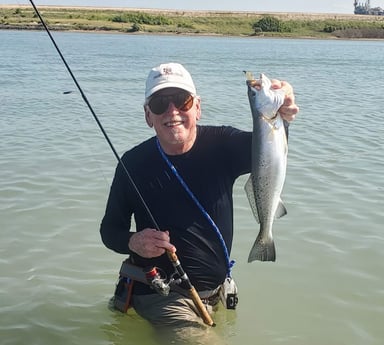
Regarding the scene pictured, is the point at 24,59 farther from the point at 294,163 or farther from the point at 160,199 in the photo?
the point at 160,199

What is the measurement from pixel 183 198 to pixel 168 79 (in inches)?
36.2

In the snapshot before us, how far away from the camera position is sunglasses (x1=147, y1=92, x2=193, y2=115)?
4473 mm

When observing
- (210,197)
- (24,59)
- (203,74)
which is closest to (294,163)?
(210,197)

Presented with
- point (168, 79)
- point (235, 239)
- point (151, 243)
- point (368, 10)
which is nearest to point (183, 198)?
point (151, 243)

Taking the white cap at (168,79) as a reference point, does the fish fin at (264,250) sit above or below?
below

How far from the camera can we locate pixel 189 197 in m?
4.65

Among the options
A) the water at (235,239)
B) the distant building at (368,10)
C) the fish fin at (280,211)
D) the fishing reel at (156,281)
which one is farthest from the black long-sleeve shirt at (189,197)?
the distant building at (368,10)

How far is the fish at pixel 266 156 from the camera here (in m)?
3.67

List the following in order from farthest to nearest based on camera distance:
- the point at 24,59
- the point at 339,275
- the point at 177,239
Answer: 1. the point at 24,59
2. the point at 339,275
3. the point at 177,239

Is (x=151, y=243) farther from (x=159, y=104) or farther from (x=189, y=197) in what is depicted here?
(x=159, y=104)

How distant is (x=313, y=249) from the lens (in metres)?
7.48

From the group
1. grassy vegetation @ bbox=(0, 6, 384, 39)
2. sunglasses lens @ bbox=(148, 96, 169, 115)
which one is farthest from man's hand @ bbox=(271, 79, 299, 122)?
grassy vegetation @ bbox=(0, 6, 384, 39)

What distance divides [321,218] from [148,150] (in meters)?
4.38

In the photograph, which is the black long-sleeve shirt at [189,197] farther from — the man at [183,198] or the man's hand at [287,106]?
the man's hand at [287,106]
